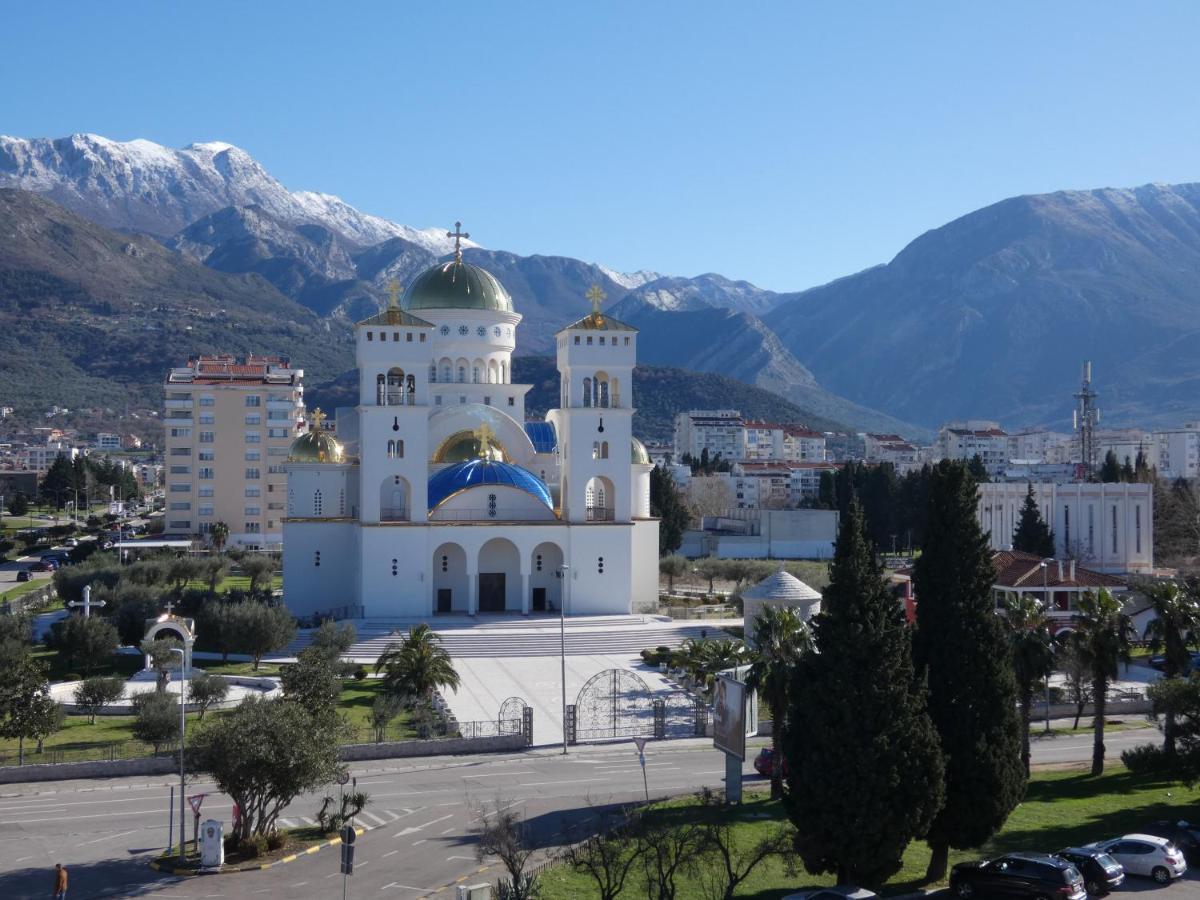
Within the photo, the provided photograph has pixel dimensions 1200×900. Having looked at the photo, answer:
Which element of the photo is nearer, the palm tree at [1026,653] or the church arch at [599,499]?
the palm tree at [1026,653]

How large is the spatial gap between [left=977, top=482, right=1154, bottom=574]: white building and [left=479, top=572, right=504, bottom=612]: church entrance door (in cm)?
2865

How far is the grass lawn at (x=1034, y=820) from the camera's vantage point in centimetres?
2211

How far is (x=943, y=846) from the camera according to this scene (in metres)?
22.8

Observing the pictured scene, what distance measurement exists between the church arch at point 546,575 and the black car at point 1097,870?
33225 mm

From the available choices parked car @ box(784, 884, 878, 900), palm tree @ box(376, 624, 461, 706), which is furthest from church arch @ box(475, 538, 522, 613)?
parked car @ box(784, 884, 878, 900)

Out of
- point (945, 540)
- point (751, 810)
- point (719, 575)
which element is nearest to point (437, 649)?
point (751, 810)

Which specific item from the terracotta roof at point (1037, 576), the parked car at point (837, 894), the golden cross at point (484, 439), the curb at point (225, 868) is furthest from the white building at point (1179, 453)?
the curb at point (225, 868)

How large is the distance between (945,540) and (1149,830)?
6.47m

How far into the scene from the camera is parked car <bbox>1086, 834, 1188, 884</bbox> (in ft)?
74.3

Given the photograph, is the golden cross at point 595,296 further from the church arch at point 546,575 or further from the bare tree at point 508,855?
the bare tree at point 508,855

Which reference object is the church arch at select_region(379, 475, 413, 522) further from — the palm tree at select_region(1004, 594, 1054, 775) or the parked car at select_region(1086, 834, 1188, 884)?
the parked car at select_region(1086, 834, 1188, 884)

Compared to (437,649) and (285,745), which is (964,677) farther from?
(437,649)

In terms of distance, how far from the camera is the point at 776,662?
27984 millimetres

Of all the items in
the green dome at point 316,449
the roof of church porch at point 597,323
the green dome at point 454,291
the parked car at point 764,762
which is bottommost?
the parked car at point 764,762
